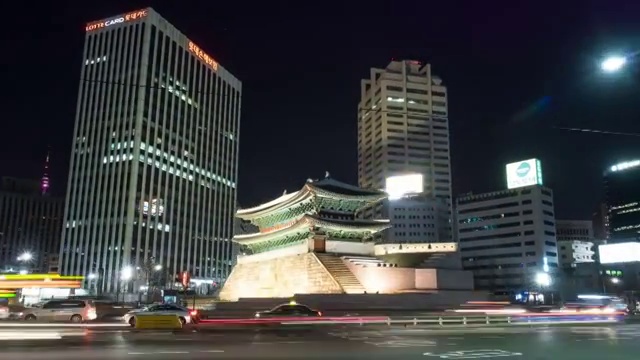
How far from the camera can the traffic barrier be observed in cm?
2355

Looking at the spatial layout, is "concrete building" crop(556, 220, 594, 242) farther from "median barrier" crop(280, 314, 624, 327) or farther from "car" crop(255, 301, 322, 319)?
"car" crop(255, 301, 322, 319)

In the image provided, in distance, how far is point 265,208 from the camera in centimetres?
6025

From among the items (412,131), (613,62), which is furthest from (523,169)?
(613,62)

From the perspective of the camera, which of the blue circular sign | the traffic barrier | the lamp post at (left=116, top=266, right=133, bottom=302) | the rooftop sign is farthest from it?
the rooftop sign

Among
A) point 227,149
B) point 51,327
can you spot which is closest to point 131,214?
point 227,149

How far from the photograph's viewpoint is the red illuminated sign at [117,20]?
344 feet

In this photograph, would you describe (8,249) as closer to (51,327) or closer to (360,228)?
(360,228)

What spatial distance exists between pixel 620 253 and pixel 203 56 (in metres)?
93.0

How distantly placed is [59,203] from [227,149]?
2180 inches

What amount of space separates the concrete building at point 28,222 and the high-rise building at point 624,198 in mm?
144566

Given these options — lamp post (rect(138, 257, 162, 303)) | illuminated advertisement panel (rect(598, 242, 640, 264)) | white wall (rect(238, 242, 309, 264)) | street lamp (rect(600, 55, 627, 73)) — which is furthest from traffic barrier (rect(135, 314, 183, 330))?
illuminated advertisement panel (rect(598, 242, 640, 264))

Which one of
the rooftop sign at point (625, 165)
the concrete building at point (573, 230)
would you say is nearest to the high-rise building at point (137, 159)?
the rooftop sign at point (625, 165)

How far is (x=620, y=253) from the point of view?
75.6 meters

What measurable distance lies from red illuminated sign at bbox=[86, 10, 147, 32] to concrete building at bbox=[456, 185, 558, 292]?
84941mm
